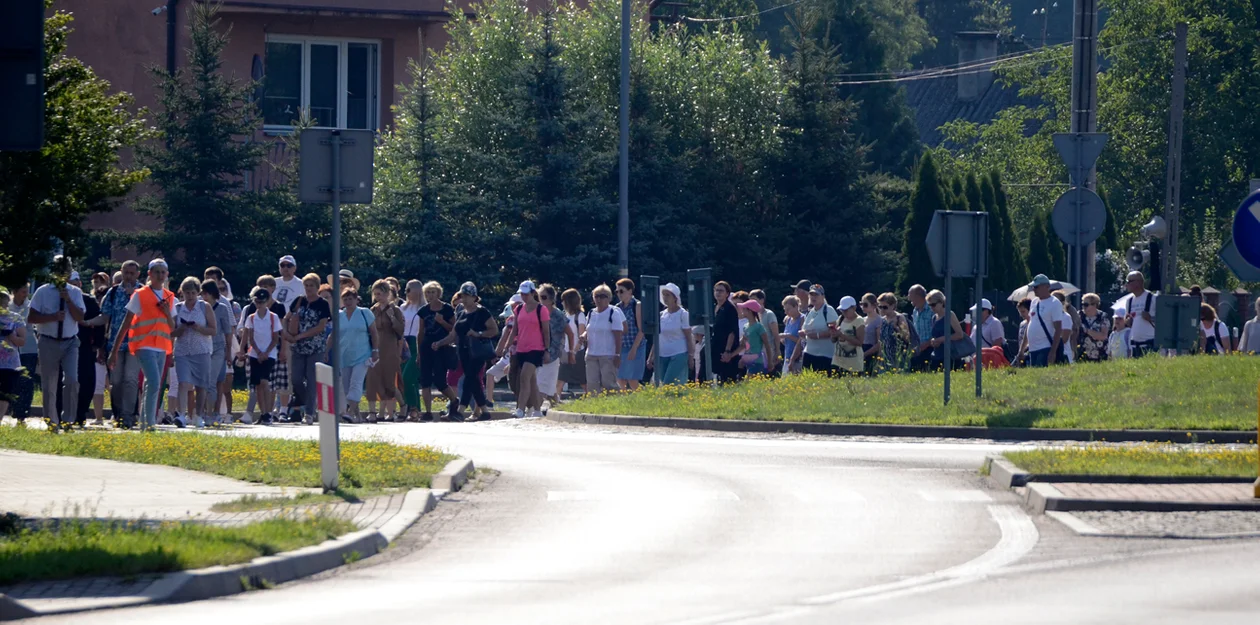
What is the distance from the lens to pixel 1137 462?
15.0m

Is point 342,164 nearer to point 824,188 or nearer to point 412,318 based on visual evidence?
point 412,318

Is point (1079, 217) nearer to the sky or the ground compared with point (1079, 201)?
nearer to the ground

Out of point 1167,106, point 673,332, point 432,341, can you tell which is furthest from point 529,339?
point 1167,106

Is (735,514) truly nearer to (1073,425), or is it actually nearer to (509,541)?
(509,541)

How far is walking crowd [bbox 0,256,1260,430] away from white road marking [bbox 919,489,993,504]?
22.2ft

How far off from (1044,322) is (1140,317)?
92.0 inches

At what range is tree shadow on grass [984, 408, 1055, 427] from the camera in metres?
19.6

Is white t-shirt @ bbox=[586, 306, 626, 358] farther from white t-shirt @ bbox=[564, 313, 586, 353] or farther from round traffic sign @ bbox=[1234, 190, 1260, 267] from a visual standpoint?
round traffic sign @ bbox=[1234, 190, 1260, 267]

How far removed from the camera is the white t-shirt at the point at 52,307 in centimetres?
1886

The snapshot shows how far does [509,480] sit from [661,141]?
26.4 meters

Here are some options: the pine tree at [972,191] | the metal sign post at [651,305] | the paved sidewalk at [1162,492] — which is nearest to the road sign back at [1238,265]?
the paved sidewalk at [1162,492]

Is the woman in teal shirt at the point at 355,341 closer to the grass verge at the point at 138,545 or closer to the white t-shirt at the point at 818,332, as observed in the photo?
the white t-shirt at the point at 818,332

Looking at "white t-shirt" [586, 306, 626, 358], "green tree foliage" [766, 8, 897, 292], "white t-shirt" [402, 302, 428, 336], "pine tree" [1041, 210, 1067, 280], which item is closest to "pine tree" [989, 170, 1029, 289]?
"pine tree" [1041, 210, 1067, 280]

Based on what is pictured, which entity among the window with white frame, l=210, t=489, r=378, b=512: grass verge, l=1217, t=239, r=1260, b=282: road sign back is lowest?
l=210, t=489, r=378, b=512: grass verge
